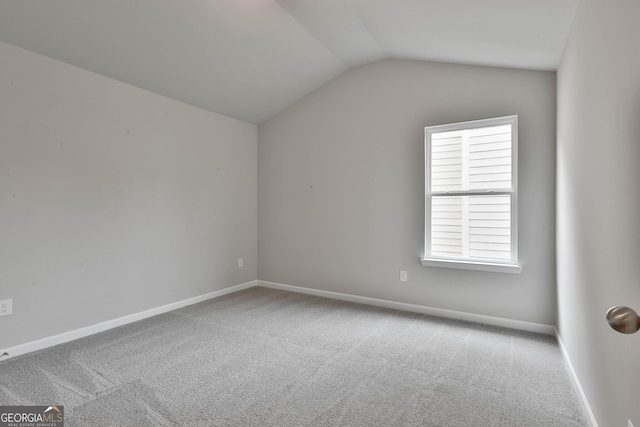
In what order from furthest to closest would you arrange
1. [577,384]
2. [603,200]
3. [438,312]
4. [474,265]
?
[438,312], [474,265], [577,384], [603,200]

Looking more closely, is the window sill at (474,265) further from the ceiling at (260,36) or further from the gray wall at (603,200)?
the ceiling at (260,36)

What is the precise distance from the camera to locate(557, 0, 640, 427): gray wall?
122 cm

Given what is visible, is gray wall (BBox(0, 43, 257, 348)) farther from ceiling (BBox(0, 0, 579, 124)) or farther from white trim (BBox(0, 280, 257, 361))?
ceiling (BBox(0, 0, 579, 124))

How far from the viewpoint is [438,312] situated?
3580mm

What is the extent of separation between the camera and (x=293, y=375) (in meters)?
2.30

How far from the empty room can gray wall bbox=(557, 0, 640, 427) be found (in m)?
0.02

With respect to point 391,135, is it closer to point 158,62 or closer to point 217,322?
point 158,62

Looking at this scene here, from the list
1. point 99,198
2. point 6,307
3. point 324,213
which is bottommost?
point 6,307

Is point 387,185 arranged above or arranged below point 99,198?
above

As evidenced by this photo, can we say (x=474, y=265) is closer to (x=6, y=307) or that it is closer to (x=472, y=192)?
(x=472, y=192)

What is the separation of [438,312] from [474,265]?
2.21 ft

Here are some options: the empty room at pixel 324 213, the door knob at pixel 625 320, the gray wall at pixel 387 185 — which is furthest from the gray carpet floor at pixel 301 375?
the door knob at pixel 625 320

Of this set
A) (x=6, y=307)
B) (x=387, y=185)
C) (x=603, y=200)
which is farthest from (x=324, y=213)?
(x=6, y=307)

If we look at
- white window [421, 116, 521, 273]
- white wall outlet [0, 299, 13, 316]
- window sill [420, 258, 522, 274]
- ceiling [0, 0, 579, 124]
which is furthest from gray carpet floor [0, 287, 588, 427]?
ceiling [0, 0, 579, 124]
